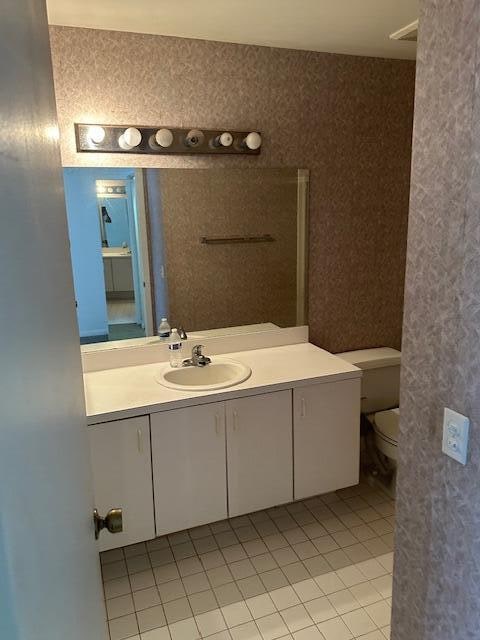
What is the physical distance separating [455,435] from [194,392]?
3.88 ft

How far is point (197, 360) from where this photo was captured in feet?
7.73

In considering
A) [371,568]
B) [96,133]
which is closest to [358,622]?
[371,568]

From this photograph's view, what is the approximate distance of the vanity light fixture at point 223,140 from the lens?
7.69 feet

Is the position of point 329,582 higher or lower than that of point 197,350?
lower

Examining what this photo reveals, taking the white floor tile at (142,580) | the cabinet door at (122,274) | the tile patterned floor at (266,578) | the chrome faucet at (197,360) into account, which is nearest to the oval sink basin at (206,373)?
the chrome faucet at (197,360)

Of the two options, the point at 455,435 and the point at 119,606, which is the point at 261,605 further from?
the point at 455,435

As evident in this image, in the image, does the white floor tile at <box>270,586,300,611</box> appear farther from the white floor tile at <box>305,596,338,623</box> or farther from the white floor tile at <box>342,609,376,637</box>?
the white floor tile at <box>342,609,376,637</box>

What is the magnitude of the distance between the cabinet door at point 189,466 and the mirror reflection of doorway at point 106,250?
0.61 m

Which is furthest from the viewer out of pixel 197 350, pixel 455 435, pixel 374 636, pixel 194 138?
pixel 197 350

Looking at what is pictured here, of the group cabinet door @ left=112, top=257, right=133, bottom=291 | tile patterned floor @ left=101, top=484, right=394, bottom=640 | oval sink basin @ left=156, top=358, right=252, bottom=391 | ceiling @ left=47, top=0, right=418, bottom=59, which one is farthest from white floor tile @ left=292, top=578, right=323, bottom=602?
ceiling @ left=47, top=0, right=418, bottom=59

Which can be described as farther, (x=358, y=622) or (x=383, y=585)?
(x=383, y=585)

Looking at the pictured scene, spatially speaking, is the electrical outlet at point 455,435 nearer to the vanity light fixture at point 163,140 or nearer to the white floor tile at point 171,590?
the white floor tile at point 171,590

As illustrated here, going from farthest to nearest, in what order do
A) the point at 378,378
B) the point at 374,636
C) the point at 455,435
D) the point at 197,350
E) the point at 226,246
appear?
1. the point at 378,378
2. the point at 226,246
3. the point at 197,350
4. the point at 374,636
5. the point at 455,435

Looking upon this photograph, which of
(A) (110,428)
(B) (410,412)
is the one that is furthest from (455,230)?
(A) (110,428)
